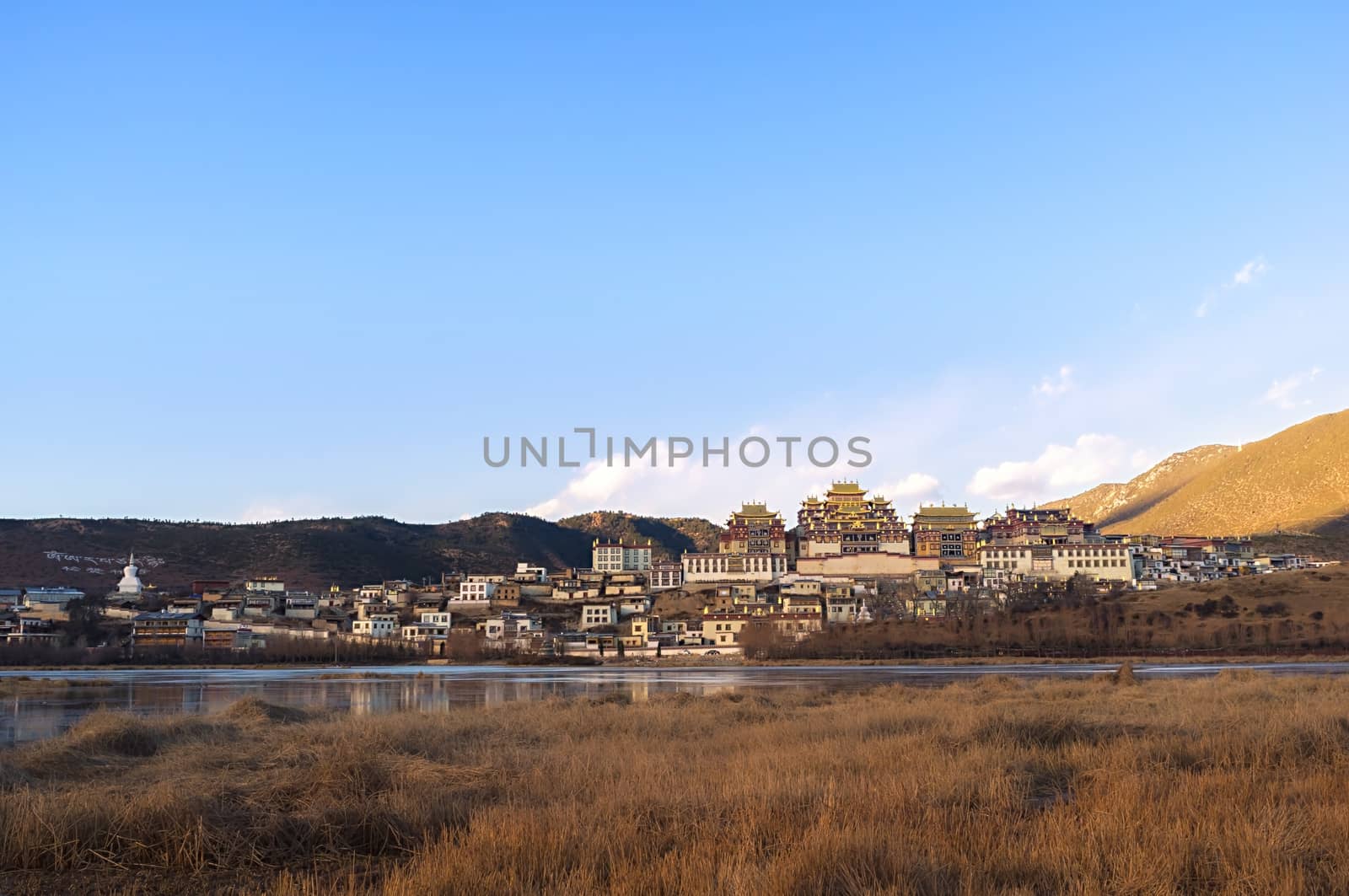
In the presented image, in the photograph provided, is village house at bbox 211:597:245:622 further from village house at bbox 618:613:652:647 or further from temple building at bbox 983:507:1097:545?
temple building at bbox 983:507:1097:545

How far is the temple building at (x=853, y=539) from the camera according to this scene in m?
128

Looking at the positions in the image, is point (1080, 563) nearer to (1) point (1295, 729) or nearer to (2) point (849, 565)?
(2) point (849, 565)

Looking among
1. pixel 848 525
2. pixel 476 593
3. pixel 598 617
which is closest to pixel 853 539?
pixel 848 525

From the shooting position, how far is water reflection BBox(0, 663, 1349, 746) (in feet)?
109

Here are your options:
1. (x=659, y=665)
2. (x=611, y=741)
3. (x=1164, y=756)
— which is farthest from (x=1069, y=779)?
(x=659, y=665)

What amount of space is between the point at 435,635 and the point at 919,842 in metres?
100

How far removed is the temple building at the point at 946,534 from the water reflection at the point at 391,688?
60.1 metres

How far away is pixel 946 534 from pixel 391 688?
9648cm

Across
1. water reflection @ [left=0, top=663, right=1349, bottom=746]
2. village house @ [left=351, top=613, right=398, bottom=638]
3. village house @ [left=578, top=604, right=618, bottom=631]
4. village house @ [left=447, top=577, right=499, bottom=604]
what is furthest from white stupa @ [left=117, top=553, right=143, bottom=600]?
water reflection @ [left=0, top=663, right=1349, bottom=746]

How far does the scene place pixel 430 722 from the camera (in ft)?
69.1

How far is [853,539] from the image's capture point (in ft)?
433

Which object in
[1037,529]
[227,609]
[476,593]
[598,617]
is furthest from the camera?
[1037,529]

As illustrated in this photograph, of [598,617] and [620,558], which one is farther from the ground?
[620,558]

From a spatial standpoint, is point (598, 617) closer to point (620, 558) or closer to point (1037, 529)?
point (620, 558)
